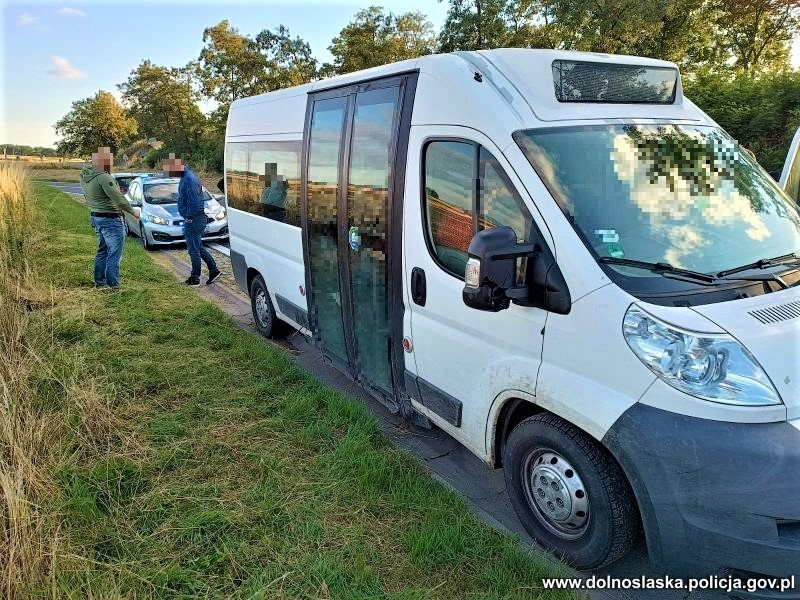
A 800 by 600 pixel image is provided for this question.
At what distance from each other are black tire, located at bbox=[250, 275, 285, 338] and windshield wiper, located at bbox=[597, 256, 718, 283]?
421cm

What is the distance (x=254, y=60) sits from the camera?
1452 inches

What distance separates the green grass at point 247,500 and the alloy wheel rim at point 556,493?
0.21 m

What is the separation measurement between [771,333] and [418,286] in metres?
1.86

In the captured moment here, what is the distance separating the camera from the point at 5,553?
2447 millimetres

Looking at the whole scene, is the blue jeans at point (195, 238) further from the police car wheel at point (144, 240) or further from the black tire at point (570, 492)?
the black tire at point (570, 492)

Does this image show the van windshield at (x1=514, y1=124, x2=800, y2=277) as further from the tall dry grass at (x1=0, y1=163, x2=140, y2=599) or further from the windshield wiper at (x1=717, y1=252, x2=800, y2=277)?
the tall dry grass at (x1=0, y1=163, x2=140, y2=599)

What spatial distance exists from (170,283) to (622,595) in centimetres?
799

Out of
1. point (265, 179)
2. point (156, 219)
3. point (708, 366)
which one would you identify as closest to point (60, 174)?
point (156, 219)

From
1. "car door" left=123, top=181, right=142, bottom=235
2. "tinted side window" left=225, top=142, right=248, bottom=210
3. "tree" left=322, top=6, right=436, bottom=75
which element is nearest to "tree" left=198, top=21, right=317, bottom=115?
"tree" left=322, top=6, right=436, bottom=75

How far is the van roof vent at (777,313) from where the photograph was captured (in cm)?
222

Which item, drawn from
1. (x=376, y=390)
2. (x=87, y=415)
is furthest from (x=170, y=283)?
(x=376, y=390)

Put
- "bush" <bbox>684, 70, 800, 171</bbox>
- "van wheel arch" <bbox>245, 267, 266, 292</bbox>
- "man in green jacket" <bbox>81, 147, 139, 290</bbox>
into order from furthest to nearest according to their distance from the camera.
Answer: "bush" <bbox>684, 70, 800, 171</bbox>
"man in green jacket" <bbox>81, 147, 139, 290</bbox>
"van wheel arch" <bbox>245, 267, 266, 292</bbox>

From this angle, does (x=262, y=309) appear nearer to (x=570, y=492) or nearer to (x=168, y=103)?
(x=570, y=492)

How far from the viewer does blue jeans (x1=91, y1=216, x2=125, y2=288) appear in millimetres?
7852
